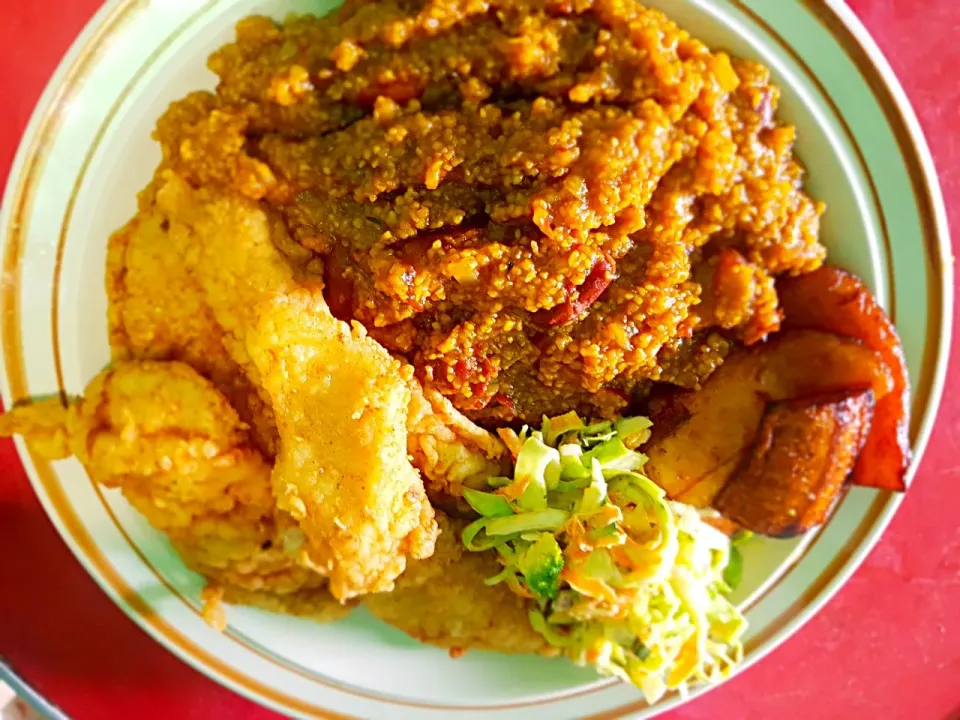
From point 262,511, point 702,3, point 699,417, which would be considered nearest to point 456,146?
point 702,3

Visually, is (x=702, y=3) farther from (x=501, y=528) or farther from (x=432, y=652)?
(x=432, y=652)

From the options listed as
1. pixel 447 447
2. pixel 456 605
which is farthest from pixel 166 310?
pixel 456 605

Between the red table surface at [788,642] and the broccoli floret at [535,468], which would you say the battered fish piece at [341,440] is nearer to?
the broccoli floret at [535,468]

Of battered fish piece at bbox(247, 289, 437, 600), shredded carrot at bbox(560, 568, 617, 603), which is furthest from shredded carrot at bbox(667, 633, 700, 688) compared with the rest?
battered fish piece at bbox(247, 289, 437, 600)

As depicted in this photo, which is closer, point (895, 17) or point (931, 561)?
point (895, 17)

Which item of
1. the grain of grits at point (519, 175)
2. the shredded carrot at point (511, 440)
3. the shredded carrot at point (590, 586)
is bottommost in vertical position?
the shredded carrot at point (590, 586)

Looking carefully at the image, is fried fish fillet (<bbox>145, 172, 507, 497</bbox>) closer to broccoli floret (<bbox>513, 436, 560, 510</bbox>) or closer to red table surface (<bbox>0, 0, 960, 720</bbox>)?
broccoli floret (<bbox>513, 436, 560, 510</bbox>)

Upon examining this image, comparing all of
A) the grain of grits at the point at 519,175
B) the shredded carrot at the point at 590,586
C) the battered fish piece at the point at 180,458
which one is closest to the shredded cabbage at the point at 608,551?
the shredded carrot at the point at 590,586
